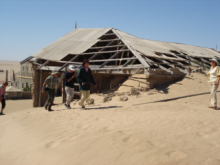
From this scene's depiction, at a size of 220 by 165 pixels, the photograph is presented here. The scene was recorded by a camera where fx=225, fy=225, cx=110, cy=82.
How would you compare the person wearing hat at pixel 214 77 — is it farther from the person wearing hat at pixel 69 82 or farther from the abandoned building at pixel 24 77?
the abandoned building at pixel 24 77

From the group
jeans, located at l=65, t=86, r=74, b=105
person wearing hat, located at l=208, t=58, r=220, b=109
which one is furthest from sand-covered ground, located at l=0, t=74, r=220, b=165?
jeans, located at l=65, t=86, r=74, b=105

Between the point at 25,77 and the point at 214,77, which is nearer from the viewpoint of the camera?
the point at 214,77

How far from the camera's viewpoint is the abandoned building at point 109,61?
11.5 m

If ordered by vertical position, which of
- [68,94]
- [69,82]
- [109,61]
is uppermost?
[109,61]

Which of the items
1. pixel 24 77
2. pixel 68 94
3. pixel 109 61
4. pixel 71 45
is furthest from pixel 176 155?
pixel 24 77

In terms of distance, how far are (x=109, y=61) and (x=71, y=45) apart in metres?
3.11

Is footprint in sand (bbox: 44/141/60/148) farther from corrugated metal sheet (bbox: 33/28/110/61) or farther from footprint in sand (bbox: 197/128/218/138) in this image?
corrugated metal sheet (bbox: 33/28/110/61)

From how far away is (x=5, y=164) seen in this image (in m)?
3.55

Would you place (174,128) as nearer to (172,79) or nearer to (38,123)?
(38,123)

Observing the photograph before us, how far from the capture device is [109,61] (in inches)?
546

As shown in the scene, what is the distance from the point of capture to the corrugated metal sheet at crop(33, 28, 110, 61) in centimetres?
1396

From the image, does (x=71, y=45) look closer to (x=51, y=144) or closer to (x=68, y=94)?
(x=68, y=94)

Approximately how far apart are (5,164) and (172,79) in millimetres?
10224

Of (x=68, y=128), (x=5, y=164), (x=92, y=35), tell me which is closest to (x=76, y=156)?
(x=5, y=164)
